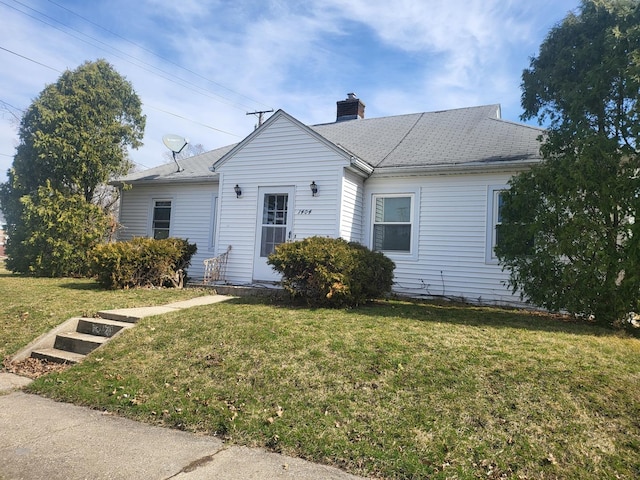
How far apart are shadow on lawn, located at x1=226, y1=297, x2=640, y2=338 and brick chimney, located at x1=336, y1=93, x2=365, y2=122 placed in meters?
9.55

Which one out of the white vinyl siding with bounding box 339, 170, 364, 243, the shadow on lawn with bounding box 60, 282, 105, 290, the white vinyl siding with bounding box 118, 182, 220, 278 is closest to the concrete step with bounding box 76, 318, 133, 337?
the shadow on lawn with bounding box 60, 282, 105, 290

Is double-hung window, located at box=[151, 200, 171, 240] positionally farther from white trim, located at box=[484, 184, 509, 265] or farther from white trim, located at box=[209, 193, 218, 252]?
white trim, located at box=[484, 184, 509, 265]

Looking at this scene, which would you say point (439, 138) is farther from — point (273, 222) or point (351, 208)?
point (273, 222)

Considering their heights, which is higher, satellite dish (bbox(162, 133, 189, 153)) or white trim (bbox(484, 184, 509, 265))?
satellite dish (bbox(162, 133, 189, 153))

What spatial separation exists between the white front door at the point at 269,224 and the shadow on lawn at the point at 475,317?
225 centimetres

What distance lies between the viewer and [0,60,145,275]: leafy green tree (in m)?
12.4

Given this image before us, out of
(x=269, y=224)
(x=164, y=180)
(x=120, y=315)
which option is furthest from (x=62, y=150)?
(x=120, y=315)

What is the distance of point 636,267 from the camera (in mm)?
6402

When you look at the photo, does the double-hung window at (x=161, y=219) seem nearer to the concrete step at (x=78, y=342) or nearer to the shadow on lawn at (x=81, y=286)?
the shadow on lawn at (x=81, y=286)

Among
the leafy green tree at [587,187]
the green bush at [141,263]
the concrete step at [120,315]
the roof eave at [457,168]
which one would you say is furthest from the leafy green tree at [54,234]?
the leafy green tree at [587,187]

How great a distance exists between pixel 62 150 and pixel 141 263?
4.86 m

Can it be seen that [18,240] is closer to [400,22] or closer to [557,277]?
[400,22]

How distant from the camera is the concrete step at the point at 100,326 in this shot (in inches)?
258

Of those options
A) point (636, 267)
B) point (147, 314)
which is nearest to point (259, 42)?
A: point (147, 314)
